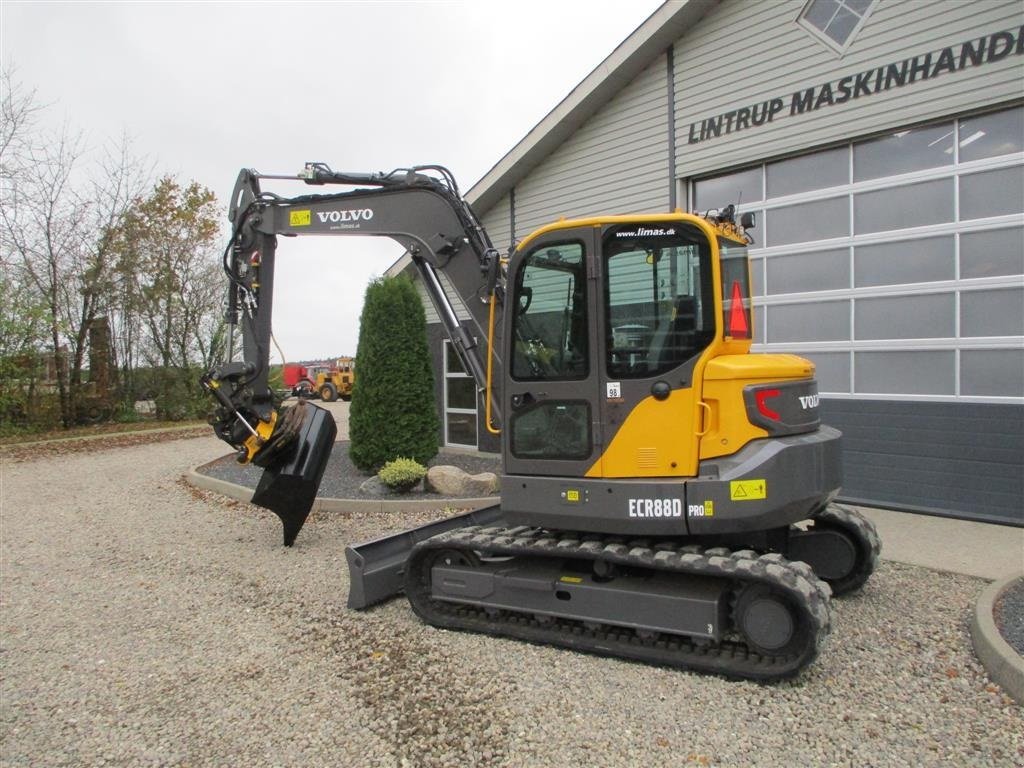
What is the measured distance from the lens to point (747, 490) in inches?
166

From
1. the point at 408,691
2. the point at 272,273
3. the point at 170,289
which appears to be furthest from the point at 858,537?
the point at 170,289

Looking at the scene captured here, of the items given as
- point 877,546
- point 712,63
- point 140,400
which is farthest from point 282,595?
point 140,400

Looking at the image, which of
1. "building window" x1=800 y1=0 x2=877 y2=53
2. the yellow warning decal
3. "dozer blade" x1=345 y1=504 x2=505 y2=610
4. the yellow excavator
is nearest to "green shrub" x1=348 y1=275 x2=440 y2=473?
"dozer blade" x1=345 y1=504 x2=505 y2=610

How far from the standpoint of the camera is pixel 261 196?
21.9ft

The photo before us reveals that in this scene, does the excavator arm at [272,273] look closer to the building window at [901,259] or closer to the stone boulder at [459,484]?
the stone boulder at [459,484]

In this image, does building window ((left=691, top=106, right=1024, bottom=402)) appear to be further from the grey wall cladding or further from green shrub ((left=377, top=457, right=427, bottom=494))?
green shrub ((left=377, top=457, right=427, bottom=494))

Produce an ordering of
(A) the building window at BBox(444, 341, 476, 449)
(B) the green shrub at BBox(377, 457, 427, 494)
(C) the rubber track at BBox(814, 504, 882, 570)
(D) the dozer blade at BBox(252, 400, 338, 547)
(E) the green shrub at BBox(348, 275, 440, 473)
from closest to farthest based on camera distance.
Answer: (C) the rubber track at BBox(814, 504, 882, 570) < (D) the dozer blade at BBox(252, 400, 338, 547) < (B) the green shrub at BBox(377, 457, 427, 494) < (E) the green shrub at BBox(348, 275, 440, 473) < (A) the building window at BBox(444, 341, 476, 449)

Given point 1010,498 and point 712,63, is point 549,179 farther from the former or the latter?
point 1010,498

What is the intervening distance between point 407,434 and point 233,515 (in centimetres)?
258

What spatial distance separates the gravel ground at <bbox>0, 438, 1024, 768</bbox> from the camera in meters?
3.49

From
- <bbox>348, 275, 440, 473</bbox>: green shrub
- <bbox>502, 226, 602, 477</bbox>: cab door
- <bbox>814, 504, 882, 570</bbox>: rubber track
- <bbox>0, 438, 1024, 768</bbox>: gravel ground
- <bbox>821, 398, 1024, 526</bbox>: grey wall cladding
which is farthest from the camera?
<bbox>348, 275, 440, 473</bbox>: green shrub

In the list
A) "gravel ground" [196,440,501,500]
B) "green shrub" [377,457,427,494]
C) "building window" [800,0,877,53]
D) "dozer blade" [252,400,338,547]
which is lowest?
"gravel ground" [196,440,501,500]

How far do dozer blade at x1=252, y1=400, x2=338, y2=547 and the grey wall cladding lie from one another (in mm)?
5772

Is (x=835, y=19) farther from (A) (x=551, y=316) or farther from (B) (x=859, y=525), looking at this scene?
(A) (x=551, y=316)
